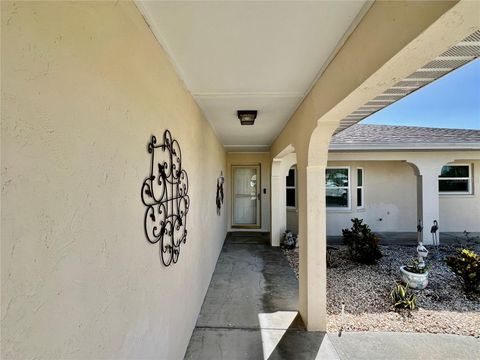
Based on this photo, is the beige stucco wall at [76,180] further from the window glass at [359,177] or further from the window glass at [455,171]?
the window glass at [455,171]

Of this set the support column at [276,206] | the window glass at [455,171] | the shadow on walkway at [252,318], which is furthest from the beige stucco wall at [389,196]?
the shadow on walkway at [252,318]

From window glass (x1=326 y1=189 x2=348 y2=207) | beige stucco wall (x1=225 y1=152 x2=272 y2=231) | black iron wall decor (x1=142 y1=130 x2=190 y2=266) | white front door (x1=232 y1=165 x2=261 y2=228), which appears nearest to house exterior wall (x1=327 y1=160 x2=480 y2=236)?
window glass (x1=326 y1=189 x2=348 y2=207)

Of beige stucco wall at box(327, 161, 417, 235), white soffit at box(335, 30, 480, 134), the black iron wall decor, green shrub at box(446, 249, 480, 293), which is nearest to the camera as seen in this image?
white soffit at box(335, 30, 480, 134)

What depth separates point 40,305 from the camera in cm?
70

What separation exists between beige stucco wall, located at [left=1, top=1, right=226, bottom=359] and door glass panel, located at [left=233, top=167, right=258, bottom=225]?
269 inches

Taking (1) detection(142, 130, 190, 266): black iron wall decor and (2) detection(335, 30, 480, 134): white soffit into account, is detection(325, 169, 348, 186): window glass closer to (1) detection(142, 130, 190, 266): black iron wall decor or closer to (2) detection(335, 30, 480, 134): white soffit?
(2) detection(335, 30, 480, 134): white soffit

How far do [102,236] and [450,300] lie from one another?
4763 mm

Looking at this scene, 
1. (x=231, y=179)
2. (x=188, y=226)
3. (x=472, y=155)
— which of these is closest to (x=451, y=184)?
(x=472, y=155)

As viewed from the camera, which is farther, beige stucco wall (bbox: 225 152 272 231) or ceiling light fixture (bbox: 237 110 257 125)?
beige stucco wall (bbox: 225 152 272 231)

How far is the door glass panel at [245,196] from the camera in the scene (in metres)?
8.38

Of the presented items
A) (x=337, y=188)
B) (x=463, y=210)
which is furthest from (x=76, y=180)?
(x=463, y=210)

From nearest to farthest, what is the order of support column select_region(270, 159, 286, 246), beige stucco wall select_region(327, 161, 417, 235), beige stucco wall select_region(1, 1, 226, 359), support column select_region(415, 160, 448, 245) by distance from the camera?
beige stucco wall select_region(1, 1, 226, 359) < support column select_region(415, 160, 448, 245) < support column select_region(270, 159, 286, 246) < beige stucco wall select_region(327, 161, 417, 235)

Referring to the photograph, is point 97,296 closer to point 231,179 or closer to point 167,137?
point 167,137

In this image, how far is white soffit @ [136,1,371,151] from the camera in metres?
1.31
